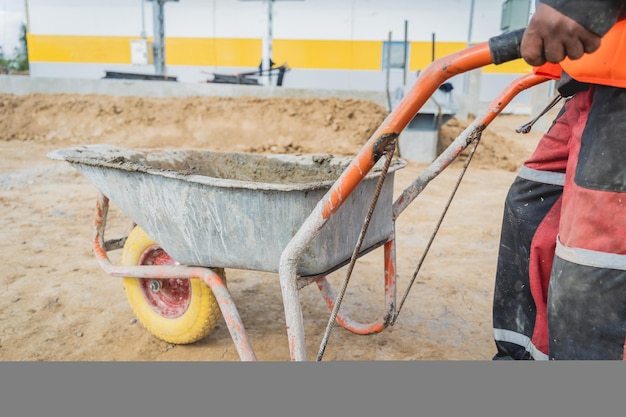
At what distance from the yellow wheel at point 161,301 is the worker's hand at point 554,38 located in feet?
6.05

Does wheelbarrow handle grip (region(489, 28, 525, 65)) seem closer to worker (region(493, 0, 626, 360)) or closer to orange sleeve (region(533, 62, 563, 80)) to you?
worker (region(493, 0, 626, 360))

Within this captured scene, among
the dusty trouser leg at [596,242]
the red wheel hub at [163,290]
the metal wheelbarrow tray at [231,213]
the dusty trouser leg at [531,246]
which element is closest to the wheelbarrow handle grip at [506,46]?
the dusty trouser leg at [596,242]

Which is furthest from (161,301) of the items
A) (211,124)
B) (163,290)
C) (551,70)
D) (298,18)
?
(298,18)

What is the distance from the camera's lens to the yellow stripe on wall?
15797 millimetres

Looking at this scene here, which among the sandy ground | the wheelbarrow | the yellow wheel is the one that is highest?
the wheelbarrow

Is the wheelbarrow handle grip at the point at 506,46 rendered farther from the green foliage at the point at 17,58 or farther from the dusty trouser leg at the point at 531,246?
the green foliage at the point at 17,58

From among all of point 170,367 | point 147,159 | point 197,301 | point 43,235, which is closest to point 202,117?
point 43,235

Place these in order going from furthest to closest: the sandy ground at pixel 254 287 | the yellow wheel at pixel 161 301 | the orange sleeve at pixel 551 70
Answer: the sandy ground at pixel 254 287
the yellow wheel at pixel 161 301
the orange sleeve at pixel 551 70

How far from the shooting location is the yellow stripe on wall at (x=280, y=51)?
15.8 metres

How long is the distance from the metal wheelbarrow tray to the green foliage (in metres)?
19.2

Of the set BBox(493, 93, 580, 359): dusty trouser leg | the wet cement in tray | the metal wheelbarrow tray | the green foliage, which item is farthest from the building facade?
BBox(493, 93, 580, 359): dusty trouser leg

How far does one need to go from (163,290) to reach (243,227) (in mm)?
934

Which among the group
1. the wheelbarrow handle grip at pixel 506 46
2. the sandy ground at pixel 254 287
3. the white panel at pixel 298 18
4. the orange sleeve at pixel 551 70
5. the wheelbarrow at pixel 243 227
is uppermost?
the white panel at pixel 298 18

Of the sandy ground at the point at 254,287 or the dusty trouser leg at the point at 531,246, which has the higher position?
the dusty trouser leg at the point at 531,246
